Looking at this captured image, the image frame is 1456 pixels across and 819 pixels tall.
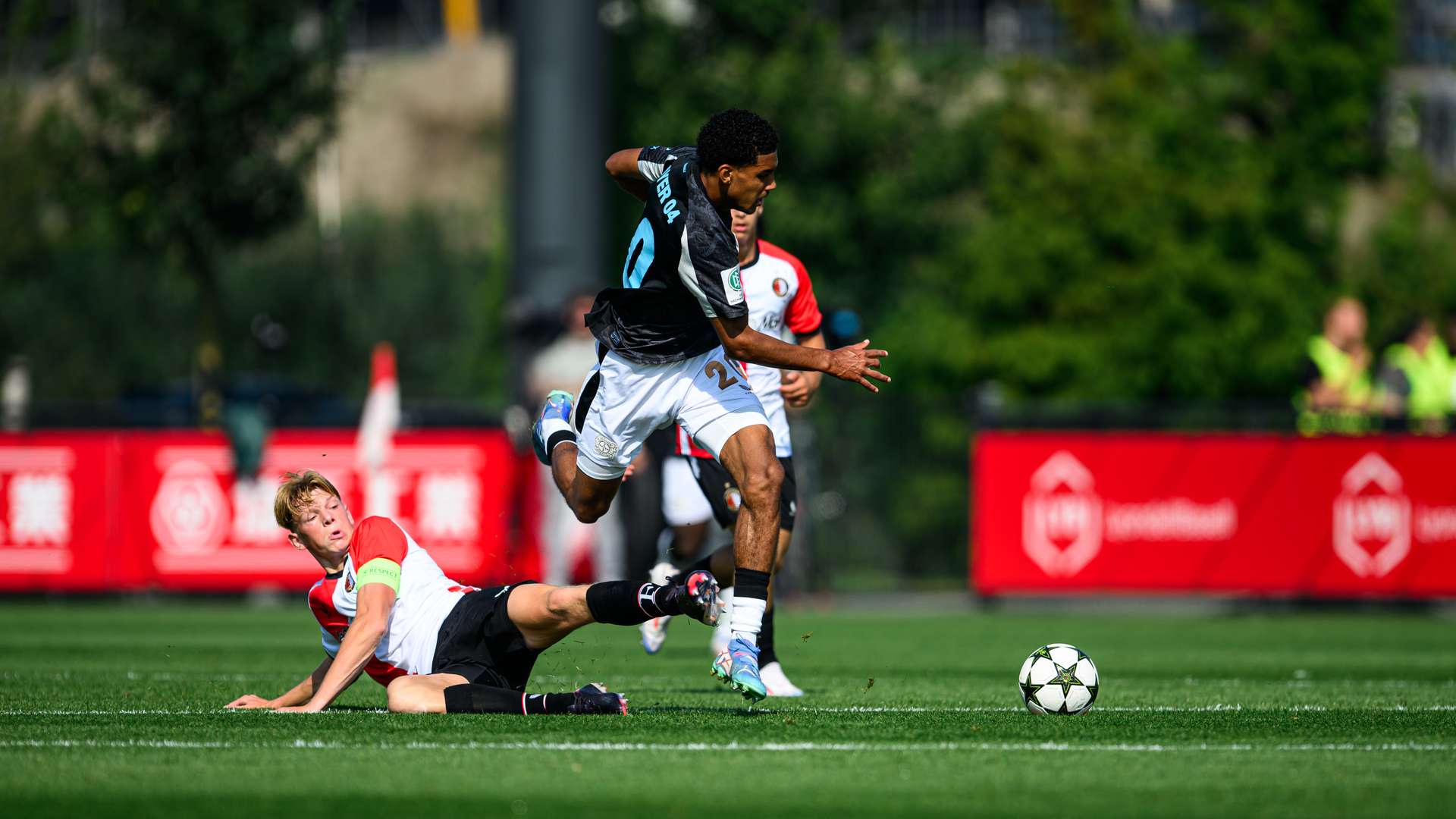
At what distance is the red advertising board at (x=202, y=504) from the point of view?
1883 cm

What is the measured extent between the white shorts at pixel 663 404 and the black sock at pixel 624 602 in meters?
0.86

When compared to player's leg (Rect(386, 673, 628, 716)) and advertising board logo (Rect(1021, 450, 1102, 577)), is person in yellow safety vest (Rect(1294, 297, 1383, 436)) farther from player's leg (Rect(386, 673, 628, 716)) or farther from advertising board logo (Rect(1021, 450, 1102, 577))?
player's leg (Rect(386, 673, 628, 716))

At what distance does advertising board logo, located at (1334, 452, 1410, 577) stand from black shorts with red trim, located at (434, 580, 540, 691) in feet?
40.5

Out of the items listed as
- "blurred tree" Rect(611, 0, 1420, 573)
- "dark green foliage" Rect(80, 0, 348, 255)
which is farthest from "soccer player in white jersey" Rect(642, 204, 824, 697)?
"blurred tree" Rect(611, 0, 1420, 573)

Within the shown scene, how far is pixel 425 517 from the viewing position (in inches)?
745

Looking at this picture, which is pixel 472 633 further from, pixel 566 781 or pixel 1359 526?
pixel 1359 526

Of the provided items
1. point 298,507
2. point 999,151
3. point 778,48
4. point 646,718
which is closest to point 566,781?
point 646,718

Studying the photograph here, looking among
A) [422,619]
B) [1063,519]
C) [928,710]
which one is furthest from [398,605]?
[1063,519]

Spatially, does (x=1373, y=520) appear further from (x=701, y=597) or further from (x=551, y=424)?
(x=701, y=597)

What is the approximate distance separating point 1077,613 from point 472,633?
11845 mm

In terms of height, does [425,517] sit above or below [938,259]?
below

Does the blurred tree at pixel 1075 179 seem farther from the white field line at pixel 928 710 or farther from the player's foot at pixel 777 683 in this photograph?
the white field line at pixel 928 710

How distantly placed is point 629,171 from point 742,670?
231 centimetres

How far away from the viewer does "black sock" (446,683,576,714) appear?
289 inches
